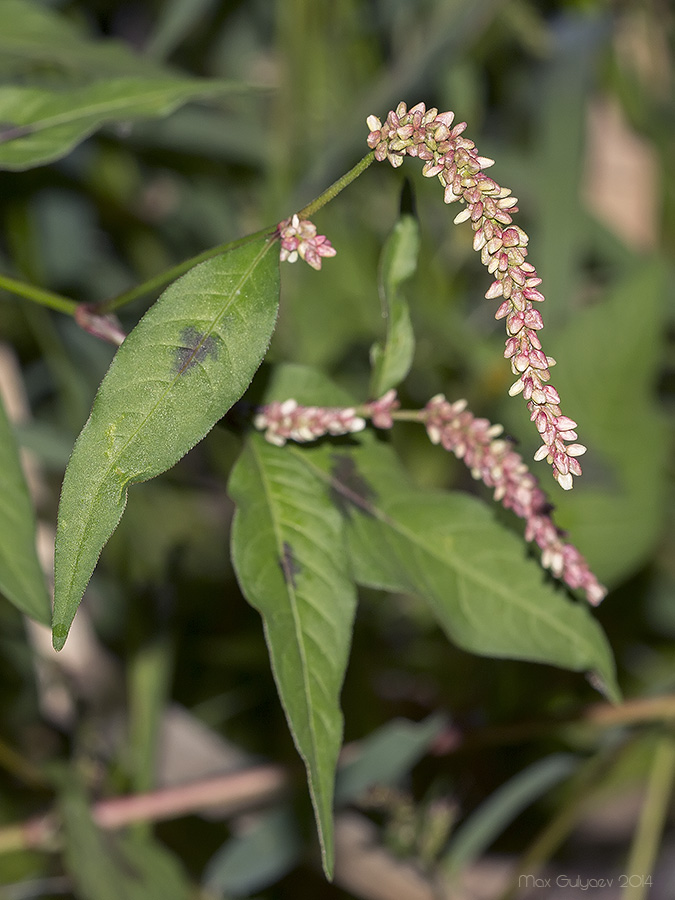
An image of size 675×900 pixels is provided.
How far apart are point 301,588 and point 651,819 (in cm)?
93

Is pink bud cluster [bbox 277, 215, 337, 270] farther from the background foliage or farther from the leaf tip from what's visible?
the background foliage

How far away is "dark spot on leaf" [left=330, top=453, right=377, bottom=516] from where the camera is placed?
696mm

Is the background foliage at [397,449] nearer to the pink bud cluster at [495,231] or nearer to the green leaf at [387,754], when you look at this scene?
the green leaf at [387,754]

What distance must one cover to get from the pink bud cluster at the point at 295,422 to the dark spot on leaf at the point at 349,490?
0.03 meters

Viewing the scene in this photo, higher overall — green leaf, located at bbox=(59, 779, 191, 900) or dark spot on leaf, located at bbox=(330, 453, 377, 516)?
dark spot on leaf, located at bbox=(330, 453, 377, 516)

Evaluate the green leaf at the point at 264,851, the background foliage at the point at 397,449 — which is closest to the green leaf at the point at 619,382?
the background foliage at the point at 397,449

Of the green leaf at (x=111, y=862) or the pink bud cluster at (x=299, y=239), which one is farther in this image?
the green leaf at (x=111, y=862)

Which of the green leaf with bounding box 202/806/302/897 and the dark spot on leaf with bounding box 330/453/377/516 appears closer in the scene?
the dark spot on leaf with bounding box 330/453/377/516

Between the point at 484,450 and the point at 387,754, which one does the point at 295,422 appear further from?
the point at 387,754

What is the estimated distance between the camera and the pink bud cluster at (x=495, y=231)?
517mm

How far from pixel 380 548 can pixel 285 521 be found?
0.08 m

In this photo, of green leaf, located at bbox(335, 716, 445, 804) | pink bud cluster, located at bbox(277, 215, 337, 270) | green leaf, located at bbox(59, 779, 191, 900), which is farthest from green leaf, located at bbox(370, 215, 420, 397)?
green leaf, located at bbox(59, 779, 191, 900)

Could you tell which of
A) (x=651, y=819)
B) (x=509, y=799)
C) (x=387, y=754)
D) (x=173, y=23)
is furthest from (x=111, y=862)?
(x=173, y=23)

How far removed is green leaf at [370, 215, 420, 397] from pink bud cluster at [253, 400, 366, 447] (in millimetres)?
59
